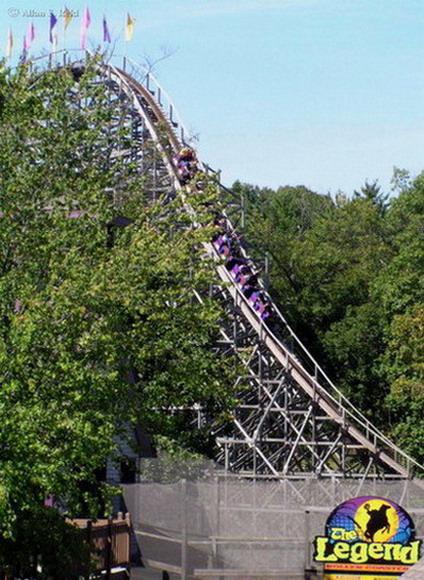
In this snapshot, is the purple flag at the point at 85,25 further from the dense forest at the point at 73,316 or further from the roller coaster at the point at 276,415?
the dense forest at the point at 73,316

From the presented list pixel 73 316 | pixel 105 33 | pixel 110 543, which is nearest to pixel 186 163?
pixel 105 33

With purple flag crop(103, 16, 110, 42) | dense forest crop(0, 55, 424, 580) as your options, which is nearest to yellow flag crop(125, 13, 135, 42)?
purple flag crop(103, 16, 110, 42)

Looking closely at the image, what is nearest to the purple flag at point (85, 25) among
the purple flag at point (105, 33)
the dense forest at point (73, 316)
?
the purple flag at point (105, 33)

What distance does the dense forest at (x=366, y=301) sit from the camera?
52.3 m

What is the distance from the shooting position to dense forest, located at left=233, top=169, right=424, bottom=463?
5234 cm

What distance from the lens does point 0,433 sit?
19.4 m

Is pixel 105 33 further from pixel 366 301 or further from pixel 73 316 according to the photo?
pixel 73 316

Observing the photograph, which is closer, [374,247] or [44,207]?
[44,207]

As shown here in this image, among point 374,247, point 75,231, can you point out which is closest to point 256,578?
point 75,231

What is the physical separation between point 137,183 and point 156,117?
3216cm

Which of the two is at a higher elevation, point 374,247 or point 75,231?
point 374,247

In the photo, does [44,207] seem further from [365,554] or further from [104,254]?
[365,554]

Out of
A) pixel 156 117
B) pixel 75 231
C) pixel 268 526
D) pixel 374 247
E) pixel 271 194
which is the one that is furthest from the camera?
pixel 271 194

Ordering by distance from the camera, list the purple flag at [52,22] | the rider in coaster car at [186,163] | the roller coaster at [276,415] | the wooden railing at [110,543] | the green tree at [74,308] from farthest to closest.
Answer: the purple flag at [52,22], the rider in coaster car at [186,163], the roller coaster at [276,415], the wooden railing at [110,543], the green tree at [74,308]
